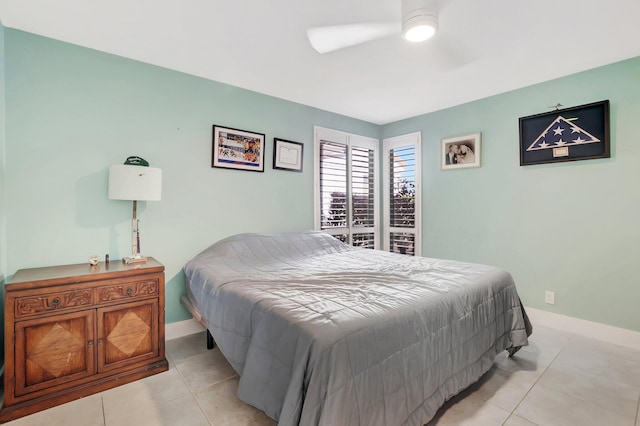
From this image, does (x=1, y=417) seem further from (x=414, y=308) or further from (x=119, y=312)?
(x=414, y=308)

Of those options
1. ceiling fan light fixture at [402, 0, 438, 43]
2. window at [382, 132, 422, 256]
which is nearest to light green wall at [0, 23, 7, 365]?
ceiling fan light fixture at [402, 0, 438, 43]

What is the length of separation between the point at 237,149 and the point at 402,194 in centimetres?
246

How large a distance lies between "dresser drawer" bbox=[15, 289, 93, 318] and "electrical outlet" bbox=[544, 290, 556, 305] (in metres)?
3.97

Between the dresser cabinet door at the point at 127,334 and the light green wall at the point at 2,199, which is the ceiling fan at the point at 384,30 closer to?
the light green wall at the point at 2,199

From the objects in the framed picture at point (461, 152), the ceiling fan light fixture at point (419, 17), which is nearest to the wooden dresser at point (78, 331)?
the ceiling fan light fixture at point (419, 17)

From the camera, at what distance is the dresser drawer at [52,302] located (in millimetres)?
1703

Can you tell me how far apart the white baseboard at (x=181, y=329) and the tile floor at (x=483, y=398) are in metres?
0.33

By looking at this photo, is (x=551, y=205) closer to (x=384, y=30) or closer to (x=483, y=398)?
(x=483, y=398)

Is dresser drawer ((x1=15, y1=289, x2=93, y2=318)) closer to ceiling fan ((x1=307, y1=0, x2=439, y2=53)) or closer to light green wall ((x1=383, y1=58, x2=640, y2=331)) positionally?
ceiling fan ((x1=307, y1=0, x2=439, y2=53))

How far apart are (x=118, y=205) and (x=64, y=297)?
0.88m

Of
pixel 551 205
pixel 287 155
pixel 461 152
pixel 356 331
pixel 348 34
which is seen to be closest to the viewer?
pixel 356 331

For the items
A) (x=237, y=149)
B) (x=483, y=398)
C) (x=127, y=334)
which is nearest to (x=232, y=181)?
(x=237, y=149)

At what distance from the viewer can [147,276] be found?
2113 mm

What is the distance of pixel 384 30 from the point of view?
2113mm
